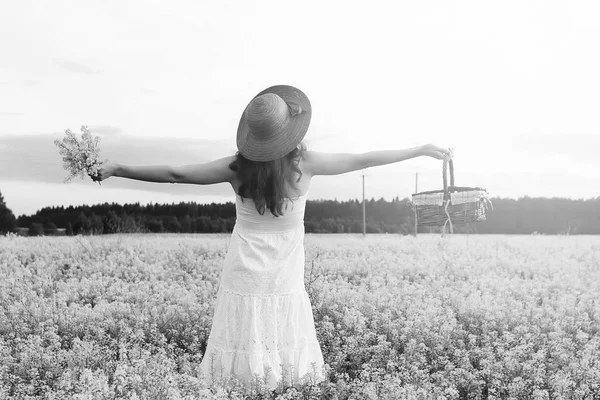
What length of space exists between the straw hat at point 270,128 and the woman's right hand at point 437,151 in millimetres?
1298

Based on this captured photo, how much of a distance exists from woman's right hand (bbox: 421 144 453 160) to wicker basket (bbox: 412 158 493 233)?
1519 mm

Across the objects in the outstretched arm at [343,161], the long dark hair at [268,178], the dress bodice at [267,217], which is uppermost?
the outstretched arm at [343,161]

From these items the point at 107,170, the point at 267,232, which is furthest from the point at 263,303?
the point at 107,170

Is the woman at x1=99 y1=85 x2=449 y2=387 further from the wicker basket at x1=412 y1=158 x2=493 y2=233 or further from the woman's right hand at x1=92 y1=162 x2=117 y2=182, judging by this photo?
the wicker basket at x1=412 y1=158 x2=493 y2=233

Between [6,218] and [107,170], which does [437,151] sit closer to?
[107,170]

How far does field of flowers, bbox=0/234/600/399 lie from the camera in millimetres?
6098

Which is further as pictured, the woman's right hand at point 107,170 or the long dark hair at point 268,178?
the woman's right hand at point 107,170

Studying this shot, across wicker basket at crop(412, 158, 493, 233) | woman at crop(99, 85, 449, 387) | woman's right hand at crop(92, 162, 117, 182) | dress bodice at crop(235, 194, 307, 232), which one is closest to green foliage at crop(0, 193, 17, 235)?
wicker basket at crop(412, 158, 493, 233)

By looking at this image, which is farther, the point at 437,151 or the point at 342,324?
the point at 342,324

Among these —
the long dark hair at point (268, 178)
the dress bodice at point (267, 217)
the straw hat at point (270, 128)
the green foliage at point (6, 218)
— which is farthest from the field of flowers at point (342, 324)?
the green foliage at point (6, 218)

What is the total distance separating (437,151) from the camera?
6586mm

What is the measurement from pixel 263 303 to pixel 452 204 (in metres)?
3.36

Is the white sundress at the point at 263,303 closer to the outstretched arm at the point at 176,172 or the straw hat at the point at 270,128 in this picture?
the outstretched arm at the point at 176,172

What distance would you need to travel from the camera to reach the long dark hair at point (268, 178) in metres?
5.86
